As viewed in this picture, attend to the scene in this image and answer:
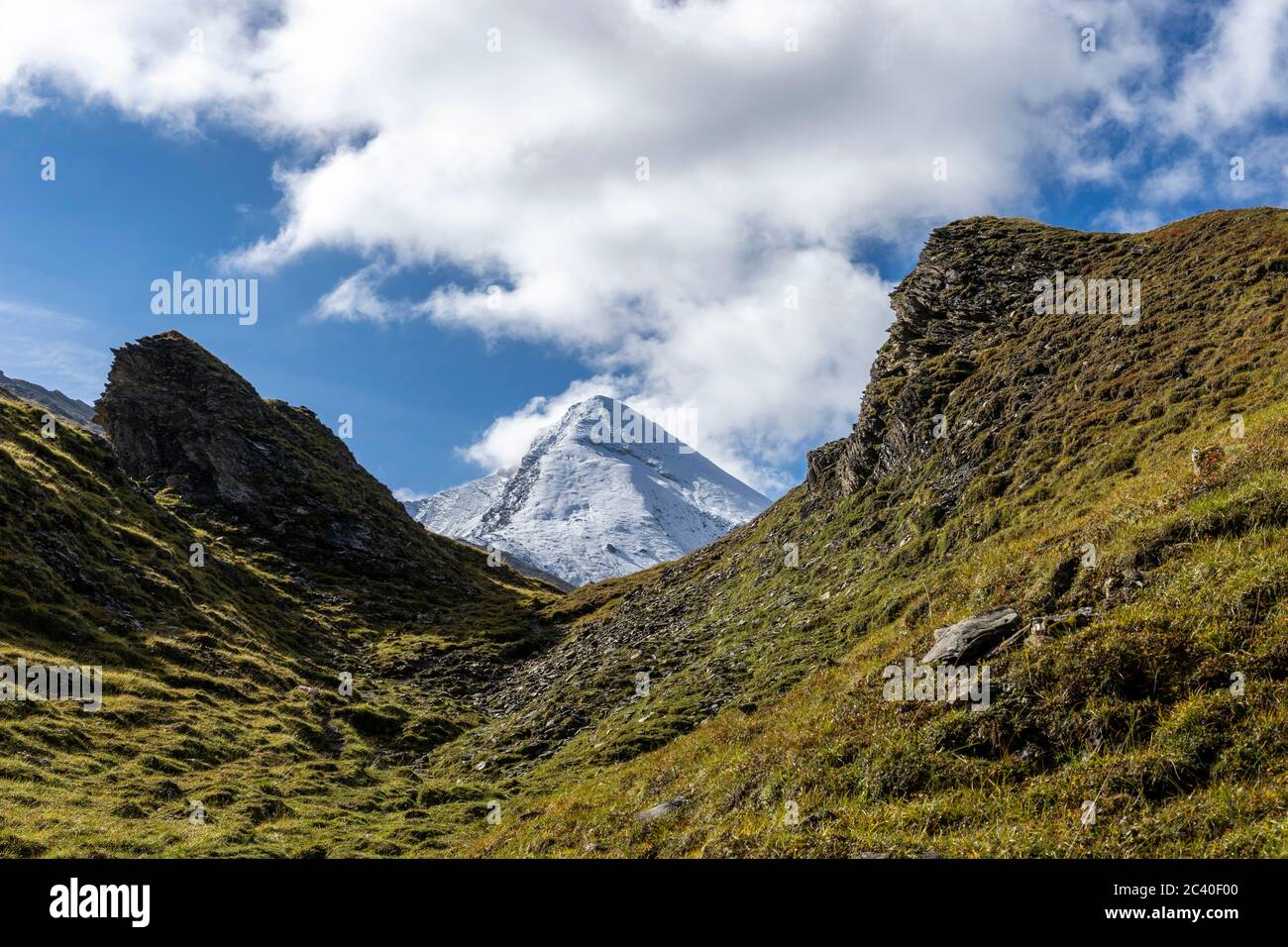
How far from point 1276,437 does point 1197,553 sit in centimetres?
546

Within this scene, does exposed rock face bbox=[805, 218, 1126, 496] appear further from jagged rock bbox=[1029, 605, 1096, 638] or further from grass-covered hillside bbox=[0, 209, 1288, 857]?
jagged rock bbox=[1029, 605, 1096, 638]

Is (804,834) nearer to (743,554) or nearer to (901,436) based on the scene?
(901,436)

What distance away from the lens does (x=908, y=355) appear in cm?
5800

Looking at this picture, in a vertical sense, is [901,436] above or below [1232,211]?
below

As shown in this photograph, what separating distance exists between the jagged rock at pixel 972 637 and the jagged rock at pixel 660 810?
615cm

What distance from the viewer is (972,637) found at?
15.5 metres

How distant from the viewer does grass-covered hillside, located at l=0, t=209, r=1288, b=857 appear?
1185 cm

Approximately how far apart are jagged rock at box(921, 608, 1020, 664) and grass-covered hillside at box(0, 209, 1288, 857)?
2.26 feet

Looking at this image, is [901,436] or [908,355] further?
[908,355]

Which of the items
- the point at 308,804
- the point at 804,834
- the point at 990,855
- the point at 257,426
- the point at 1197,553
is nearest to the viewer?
the point at 990,855

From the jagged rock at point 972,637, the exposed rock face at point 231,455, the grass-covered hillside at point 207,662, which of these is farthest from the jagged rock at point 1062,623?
the exposed rock face at point 231,455

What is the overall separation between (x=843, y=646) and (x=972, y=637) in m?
14.7
